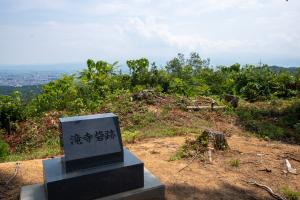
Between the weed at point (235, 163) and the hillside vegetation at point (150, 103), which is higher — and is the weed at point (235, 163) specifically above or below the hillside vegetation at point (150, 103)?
below

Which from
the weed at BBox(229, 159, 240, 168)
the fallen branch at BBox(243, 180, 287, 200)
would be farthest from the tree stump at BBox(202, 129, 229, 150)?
the fallen branch at BBox(243, 180, 287, 200)

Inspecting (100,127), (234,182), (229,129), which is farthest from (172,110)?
(100,127)

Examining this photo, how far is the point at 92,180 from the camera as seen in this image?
4.06 meters

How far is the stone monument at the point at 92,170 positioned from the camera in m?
3.97

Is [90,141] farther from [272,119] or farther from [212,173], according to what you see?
[272,119]

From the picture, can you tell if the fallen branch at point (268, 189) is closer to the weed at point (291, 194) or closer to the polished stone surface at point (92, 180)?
the weed at point (291, 194)

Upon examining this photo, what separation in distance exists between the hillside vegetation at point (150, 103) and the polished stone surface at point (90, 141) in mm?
3028

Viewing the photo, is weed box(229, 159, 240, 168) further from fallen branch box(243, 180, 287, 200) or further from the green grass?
the green grass

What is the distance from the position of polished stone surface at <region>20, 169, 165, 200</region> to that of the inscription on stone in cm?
60

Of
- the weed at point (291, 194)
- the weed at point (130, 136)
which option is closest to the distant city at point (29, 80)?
the weed at point (130, 136)

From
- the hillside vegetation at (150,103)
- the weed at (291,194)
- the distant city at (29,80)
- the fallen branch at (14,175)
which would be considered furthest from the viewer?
the distant city at (29,80)

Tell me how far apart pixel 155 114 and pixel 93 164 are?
583cm

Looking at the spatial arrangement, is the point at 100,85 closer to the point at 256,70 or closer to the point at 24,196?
the point at 256,70

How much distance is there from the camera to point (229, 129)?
9070 millimetres
